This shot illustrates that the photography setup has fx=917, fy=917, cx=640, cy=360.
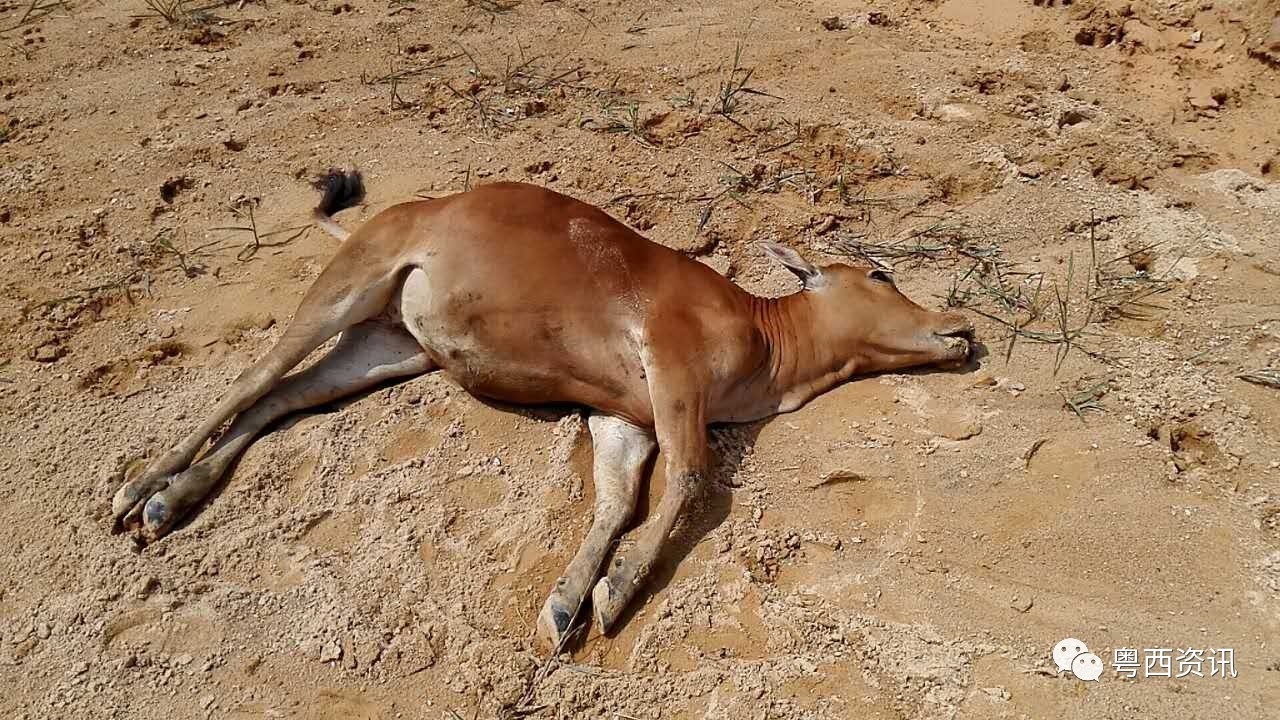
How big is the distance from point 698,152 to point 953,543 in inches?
132

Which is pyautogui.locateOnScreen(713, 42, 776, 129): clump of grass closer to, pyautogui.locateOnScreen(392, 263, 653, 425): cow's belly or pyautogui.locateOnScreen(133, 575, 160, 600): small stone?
pyautogui.locateOnScreen(392, 263, 653, 425): cow's belly

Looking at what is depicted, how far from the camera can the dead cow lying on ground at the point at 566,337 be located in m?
4.32

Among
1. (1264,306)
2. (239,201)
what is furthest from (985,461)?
(239,201)

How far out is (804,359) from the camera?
480 cm

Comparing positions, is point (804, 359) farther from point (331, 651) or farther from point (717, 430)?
point (331, 651)

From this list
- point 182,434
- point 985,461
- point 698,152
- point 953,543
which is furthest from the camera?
point 698,152

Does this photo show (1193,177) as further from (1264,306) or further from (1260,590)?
(1260,590)

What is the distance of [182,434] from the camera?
4562 millimetres

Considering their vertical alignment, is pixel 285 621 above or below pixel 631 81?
below

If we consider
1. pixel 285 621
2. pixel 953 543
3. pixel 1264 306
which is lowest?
pixel 285 621

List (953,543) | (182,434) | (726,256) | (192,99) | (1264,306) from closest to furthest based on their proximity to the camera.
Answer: (953,543) < (182,434) < (1264,306) < (726,256) < (192,99)

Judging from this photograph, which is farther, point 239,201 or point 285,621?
point 239,201

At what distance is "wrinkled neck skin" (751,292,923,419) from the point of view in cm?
476

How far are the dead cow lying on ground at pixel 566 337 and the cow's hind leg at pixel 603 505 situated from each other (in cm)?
1
